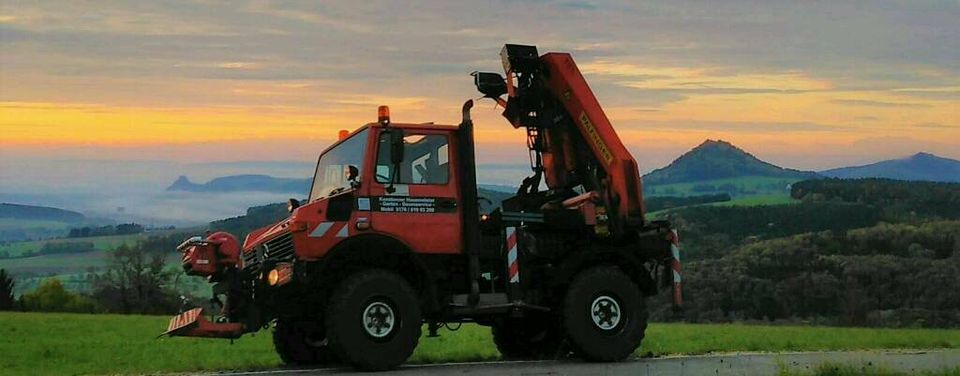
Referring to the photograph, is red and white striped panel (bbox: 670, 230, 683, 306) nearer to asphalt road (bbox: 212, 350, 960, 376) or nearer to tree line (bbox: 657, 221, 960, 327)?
asphalt road (bbox: 212, 350, 960, 376)

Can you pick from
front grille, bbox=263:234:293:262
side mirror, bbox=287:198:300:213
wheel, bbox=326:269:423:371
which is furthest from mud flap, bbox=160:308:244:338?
side mirror, bbox=287:198:300:213

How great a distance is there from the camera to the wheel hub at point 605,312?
14.8 m

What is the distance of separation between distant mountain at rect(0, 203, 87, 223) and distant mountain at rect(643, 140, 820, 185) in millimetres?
68433

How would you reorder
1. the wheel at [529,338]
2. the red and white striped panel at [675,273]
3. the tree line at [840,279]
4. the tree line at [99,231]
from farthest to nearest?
the tree line at [99,231] → the tree line at [840,279] → the wheel at [529,338] → the red and white striped panel at [675,273]

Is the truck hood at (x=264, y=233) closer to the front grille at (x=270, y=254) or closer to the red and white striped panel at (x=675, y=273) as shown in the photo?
the front grille at (x=270, y=254)

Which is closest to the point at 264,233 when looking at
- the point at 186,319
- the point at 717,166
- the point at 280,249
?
the point at 280,249

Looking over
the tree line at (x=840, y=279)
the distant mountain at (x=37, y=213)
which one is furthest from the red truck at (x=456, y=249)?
the distant mountain at (x=37, y=213)

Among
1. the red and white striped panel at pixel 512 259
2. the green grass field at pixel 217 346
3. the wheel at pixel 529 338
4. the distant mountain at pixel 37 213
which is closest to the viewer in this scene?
the red and white striped panel at pixel 512 259

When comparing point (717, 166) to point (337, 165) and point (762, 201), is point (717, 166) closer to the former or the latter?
point (762, 201)

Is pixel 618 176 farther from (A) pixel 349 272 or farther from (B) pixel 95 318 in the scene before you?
(B) pixel 95 318

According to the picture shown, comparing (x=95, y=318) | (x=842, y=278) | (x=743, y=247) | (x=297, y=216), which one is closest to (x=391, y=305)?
(x=297, y=216)

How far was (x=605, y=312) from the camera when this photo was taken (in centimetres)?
1492

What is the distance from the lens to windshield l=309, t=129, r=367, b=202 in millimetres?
14094

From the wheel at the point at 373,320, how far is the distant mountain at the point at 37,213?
12430 centimetres
